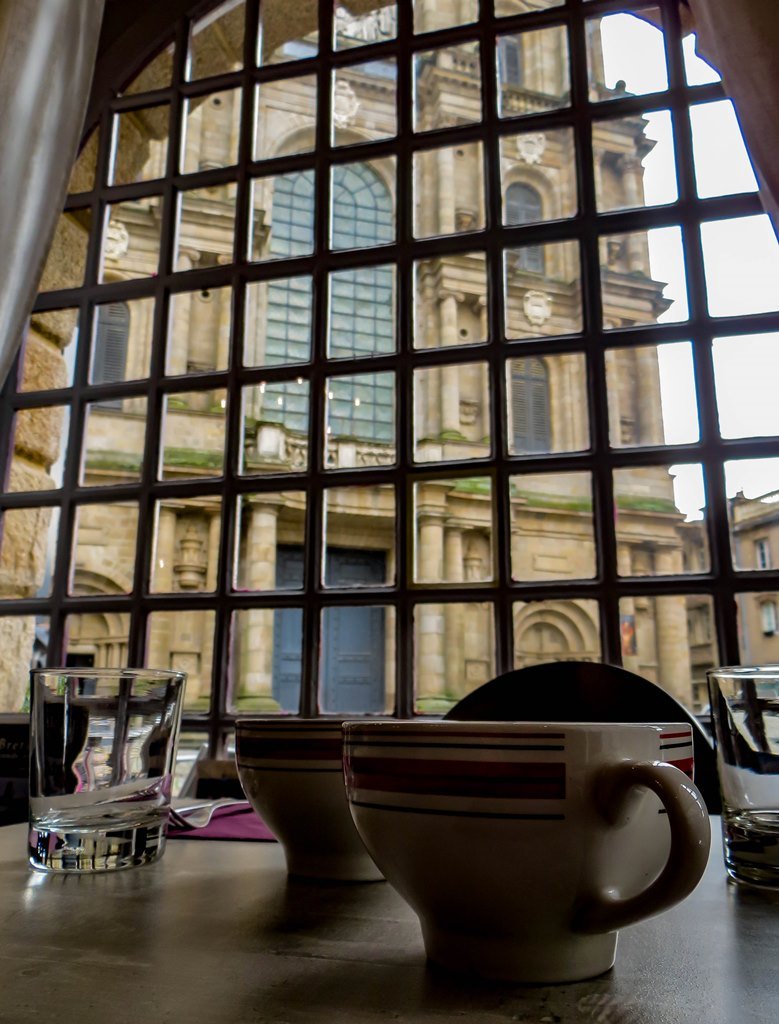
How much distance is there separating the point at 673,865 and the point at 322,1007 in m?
0.10

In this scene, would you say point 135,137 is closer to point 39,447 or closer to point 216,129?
point 39,447

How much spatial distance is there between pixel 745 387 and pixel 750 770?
984 mm

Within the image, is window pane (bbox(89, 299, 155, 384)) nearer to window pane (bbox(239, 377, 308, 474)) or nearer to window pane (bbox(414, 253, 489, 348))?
window pane (bbox(239, 377, 308, 474))

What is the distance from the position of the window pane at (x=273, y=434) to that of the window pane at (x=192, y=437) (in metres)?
0.12

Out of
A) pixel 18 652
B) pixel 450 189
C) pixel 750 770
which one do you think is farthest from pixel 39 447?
pixel 450 189

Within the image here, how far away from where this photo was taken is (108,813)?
38 cm

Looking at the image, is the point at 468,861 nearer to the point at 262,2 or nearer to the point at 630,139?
the point at 262,2

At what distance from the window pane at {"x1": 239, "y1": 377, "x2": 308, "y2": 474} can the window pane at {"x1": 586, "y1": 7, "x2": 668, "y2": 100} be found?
2.79ft

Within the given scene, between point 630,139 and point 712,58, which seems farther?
point 630,139

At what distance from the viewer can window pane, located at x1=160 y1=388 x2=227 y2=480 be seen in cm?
154

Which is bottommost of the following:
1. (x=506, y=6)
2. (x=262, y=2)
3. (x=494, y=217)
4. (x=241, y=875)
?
(x=241, y=875)

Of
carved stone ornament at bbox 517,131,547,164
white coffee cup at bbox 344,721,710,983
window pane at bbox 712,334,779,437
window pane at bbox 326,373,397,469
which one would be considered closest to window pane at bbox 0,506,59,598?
window pane at bbox 712,334,779,437

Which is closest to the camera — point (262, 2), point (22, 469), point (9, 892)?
point (9, 892)

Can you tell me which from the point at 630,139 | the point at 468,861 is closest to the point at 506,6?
the point at 630,139
